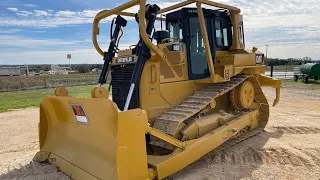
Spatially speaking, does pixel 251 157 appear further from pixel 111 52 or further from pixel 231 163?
pixel 111 52

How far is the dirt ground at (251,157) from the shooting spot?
518 centimetres

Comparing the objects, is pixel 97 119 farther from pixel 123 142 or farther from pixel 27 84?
pixel 27 84

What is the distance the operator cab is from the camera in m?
6.26

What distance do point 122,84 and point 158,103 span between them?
2.87 ft

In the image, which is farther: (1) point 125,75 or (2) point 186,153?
(1) point 125,75

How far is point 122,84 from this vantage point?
607cm

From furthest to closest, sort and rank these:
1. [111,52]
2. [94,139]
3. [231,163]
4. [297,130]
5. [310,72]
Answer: [310,72]
[297,130]
[111,52]
[231,163]
[94,139]

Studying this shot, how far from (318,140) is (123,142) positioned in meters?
5.15

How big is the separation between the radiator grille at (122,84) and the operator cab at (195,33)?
133cm

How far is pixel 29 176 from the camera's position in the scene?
5.22m

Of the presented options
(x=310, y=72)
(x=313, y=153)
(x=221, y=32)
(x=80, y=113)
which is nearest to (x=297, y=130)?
(x=313, y=153)

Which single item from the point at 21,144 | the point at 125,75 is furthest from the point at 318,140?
the point at 21,144

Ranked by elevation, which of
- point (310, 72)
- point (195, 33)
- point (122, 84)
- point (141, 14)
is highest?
point (141, 14)

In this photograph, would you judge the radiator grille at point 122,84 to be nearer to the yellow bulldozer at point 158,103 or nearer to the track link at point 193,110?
the yellow bulldozer at point 158,103
